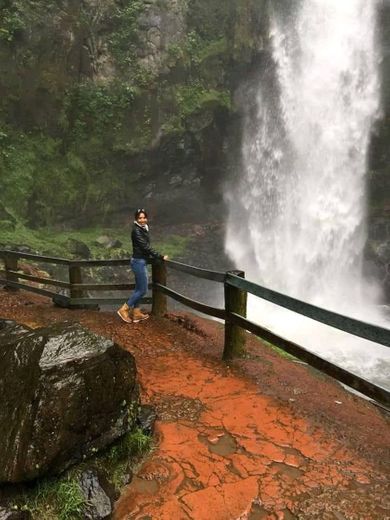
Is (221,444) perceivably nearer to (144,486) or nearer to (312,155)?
(144,486)

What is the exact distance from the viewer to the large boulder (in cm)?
302

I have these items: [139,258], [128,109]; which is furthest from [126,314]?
[128,109]

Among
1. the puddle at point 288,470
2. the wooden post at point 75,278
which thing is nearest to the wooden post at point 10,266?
the wooden post at point 75,278

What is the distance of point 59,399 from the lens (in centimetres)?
320

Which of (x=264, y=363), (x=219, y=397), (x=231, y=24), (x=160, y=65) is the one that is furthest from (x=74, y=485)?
(x=231, y=24)

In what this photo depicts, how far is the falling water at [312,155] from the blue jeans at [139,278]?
15404 millimetres

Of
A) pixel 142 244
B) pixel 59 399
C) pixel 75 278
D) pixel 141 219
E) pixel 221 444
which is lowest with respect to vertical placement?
pixel 221 444

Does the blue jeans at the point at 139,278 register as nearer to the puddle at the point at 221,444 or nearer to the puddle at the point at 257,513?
the puddle at the point at 221,444

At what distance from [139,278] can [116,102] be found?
15736 millimetres

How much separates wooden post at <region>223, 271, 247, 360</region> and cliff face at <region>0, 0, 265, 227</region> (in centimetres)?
1534

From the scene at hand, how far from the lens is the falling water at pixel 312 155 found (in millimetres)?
22672

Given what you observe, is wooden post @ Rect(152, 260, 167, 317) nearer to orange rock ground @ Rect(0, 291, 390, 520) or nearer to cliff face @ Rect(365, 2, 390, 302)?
orange rock ground @ Rect(0, 291, 390, 520)

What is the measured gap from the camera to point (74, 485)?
9.94 feet

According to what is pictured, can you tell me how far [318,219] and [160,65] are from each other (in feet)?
36.9
